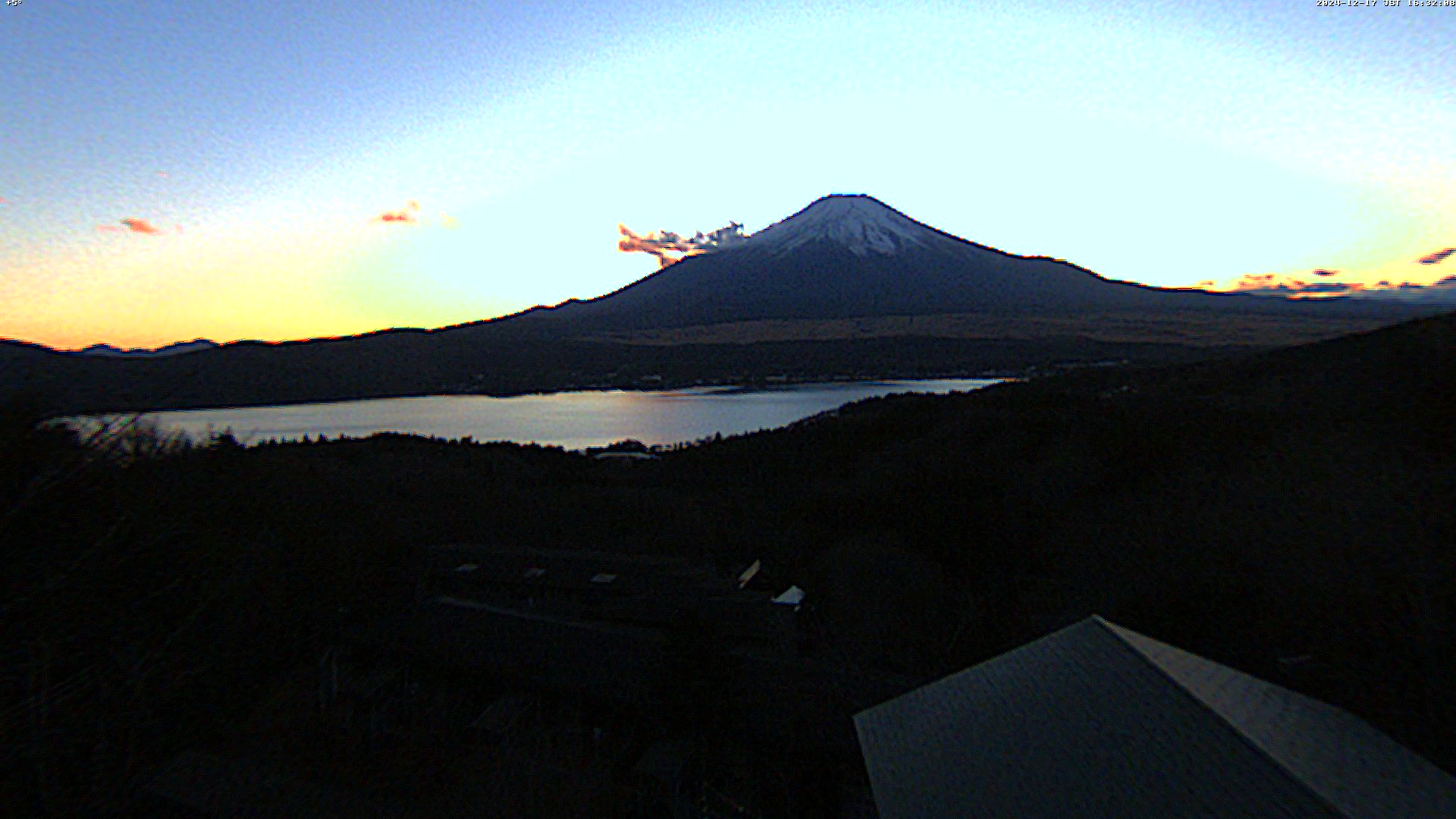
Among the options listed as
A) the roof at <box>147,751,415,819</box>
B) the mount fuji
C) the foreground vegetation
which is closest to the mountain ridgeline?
the mount fuji

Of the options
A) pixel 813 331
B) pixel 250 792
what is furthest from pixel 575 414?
pixel 250 792

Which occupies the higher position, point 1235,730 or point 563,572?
point 1235,730

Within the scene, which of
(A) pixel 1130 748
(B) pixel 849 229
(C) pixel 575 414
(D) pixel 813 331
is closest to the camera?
(A) pixel 1130 748

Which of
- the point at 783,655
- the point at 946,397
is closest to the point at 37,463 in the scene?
the point at 783,655

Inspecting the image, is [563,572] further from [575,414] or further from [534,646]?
[575,414]

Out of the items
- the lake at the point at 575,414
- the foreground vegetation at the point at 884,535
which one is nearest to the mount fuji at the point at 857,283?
the lake at the point at 575,414

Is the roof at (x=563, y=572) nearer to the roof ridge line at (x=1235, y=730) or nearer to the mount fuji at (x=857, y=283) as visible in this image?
the roof ridge line at (x=1235, y=730)
